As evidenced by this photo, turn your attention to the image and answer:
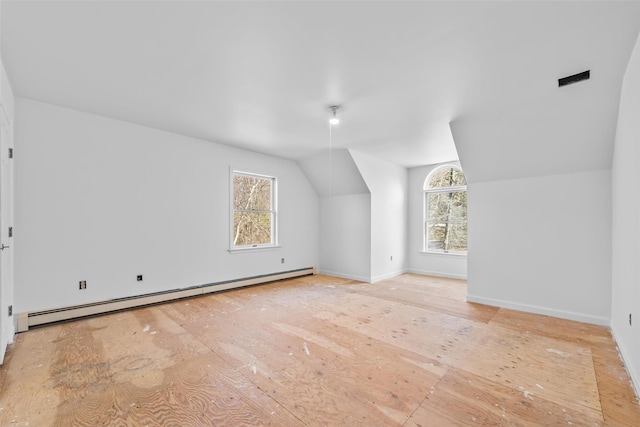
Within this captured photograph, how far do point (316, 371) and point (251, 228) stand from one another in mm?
3373

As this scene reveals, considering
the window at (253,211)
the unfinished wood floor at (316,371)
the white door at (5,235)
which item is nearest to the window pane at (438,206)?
the unfinished wood floor at (316,371)

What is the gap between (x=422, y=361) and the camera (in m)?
2.26

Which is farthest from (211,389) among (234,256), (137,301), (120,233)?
(234,256)

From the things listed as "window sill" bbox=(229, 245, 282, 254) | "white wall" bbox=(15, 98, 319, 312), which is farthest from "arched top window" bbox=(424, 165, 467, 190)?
"white wall" bbox=(15, 98, 319, 312)

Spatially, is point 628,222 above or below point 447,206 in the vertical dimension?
below

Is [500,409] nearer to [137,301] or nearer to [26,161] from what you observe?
[137,301]

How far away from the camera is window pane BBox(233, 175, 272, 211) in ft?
16.1

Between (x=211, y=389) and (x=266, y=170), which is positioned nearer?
(x=211, y=389)

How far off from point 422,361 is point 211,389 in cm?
165

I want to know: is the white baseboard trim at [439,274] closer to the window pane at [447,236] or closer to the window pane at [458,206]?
the window pane at [447,236]

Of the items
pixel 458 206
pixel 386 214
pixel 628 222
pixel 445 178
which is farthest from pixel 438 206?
pixel 628 222

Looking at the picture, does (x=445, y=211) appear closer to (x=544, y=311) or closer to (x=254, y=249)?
(x=544, y=311)

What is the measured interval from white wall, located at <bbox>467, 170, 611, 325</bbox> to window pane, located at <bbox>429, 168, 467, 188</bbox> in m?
1.75

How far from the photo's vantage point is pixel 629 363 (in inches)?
83.0
